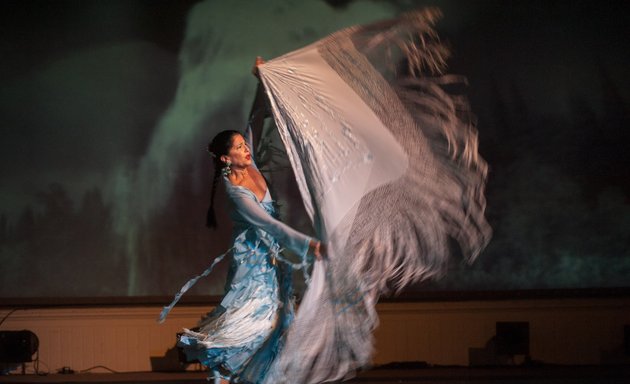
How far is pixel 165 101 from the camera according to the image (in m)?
5.60

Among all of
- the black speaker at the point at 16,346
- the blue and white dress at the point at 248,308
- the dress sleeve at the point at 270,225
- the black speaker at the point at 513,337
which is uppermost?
the dress sleeve at the point at 270,225

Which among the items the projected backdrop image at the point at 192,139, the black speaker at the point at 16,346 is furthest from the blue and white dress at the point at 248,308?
the black speaker at the point at 16,346

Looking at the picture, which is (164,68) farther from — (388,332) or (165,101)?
(388,332)

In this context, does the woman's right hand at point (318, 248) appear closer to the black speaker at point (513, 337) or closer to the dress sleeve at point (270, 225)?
the dress sleeve at point (270, 225)

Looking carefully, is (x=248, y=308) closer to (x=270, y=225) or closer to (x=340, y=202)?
(x=270, y=225)

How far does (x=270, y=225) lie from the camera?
11.0 feet

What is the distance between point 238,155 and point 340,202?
46 centimetres

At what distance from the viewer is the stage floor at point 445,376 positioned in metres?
5.17

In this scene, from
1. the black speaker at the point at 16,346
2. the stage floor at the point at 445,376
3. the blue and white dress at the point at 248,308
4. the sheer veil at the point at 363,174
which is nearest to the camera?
the sheer veil at the point at 363,174

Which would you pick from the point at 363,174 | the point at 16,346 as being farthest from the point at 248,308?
the point at 16,346

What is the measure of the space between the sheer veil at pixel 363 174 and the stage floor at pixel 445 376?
5.76 feet

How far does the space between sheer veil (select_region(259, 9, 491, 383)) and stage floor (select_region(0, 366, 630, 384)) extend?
1.76m

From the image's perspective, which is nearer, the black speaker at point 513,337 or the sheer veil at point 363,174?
the sheer veil at point 363,174

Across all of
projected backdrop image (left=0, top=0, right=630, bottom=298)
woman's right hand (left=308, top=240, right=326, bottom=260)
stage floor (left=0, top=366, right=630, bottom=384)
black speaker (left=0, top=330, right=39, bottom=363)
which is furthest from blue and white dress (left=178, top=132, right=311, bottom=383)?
black speaker (left=0, top=330, right=39, bottom=363)
